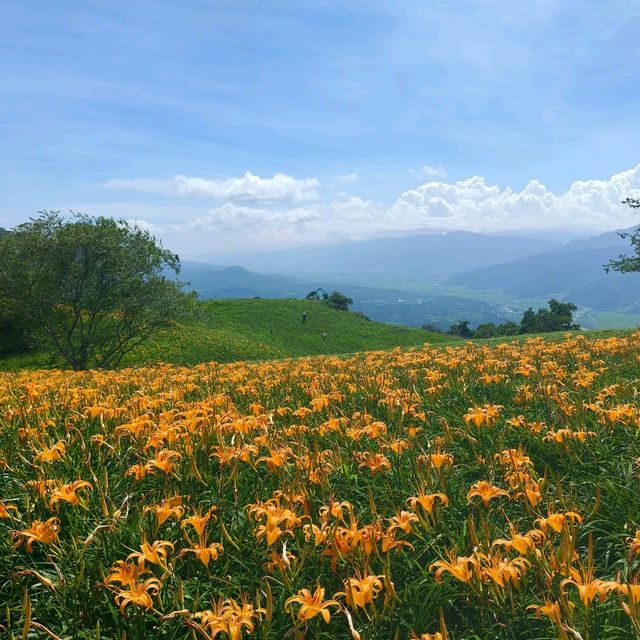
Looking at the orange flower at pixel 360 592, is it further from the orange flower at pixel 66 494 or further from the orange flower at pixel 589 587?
the orange flower at pixel 66 494

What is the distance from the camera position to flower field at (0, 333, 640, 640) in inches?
83.9

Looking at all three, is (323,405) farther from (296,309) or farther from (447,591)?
(296,309)

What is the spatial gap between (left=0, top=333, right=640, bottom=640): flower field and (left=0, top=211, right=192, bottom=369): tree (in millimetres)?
24197

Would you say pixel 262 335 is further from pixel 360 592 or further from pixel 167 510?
pixel 360 592

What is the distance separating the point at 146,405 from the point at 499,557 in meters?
4.02

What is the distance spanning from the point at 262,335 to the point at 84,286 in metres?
23.3

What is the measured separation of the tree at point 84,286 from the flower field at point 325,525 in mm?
24197

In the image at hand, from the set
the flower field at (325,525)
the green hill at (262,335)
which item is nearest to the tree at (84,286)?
the green hill at (262,335)

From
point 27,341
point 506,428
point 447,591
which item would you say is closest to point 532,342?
point 506,428

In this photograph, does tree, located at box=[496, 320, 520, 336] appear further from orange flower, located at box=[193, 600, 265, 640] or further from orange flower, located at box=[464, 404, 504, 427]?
orange flower, located at box=[193, 600, 265, 640]

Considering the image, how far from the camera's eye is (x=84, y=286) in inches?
1075

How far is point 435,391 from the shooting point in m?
6.22

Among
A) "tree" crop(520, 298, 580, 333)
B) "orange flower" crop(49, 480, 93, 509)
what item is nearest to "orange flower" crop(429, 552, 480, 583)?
"orange flower" crop(49, 480, 93, 509)

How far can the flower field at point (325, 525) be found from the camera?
2131mm
